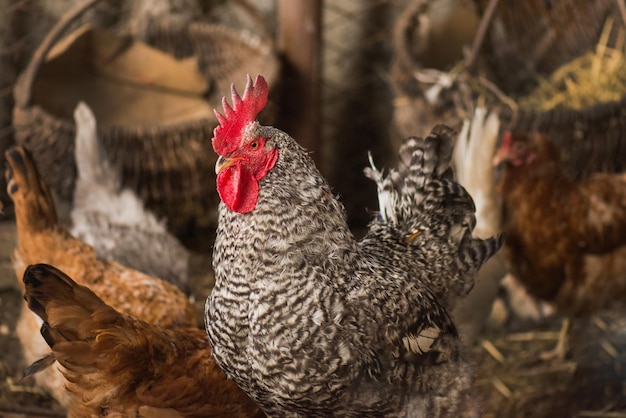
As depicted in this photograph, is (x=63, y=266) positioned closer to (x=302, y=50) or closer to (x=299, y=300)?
(x=299, y=300)

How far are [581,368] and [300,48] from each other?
184 cm

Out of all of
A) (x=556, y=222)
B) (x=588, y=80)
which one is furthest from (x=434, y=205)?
(x=588, y=80)

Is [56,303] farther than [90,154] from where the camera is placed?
No

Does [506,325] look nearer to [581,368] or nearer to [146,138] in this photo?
[581,368]

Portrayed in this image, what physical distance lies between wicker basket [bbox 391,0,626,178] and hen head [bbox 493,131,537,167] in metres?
0.18

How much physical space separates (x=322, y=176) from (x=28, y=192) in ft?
3.50

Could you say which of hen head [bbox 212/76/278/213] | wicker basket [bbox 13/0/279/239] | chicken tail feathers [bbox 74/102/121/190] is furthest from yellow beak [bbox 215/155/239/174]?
wicker basket [bbox 13/0/279/239]

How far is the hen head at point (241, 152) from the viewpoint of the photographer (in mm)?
1531

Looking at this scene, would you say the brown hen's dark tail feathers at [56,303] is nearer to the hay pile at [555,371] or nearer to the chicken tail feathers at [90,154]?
the chicken tail feathers at [90,154]

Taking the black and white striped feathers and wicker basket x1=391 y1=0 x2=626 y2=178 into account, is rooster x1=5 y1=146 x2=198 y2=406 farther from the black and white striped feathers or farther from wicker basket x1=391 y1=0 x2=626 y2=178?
wicker basket x1=391 y1=0 x2=626 y2=178

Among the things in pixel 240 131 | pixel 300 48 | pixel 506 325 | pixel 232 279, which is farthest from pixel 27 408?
pixel 506 325

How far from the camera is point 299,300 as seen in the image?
1584mm

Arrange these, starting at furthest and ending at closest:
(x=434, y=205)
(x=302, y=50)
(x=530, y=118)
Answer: (x=302, y=50) < (x=530, y=118) < (x=434, y=205)

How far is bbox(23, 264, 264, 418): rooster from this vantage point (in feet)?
5.61
